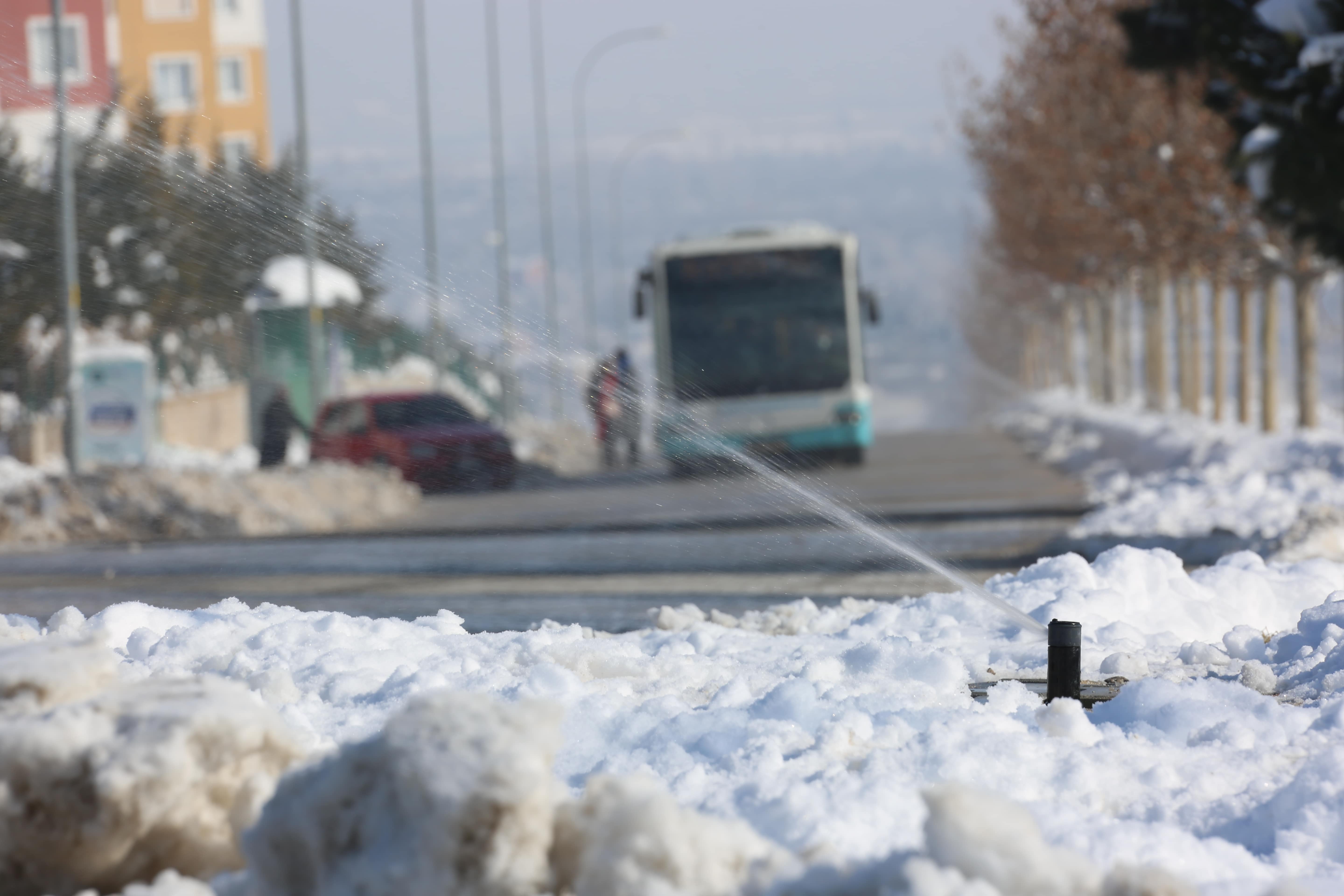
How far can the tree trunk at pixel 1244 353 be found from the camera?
26.8 metres

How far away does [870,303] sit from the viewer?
911 inches

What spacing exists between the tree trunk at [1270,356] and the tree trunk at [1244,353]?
87 cm

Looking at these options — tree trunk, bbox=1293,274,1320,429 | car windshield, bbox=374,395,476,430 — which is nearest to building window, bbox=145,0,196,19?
car windshield, bbox=374,395,476,430

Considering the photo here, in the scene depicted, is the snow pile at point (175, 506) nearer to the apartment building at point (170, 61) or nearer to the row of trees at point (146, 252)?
the row of trees at point (146, 252)

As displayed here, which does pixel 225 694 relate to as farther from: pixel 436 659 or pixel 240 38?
pixel 240 38

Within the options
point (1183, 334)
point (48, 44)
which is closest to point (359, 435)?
point (1183, 334)

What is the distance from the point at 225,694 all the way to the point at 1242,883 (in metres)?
2.41

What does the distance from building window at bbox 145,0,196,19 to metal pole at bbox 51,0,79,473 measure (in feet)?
134

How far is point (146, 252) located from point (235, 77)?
111 feet

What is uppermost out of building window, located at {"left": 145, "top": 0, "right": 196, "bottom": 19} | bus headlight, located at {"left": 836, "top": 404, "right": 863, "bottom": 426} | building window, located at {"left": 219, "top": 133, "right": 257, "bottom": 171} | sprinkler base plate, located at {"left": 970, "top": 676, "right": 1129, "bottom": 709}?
building window, located at {"left": 145, "top": 0, "right": 196, "bottom": 19}

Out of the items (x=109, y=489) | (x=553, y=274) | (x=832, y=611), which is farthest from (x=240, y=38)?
(x=832, y=611)

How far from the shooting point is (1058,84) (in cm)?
3438

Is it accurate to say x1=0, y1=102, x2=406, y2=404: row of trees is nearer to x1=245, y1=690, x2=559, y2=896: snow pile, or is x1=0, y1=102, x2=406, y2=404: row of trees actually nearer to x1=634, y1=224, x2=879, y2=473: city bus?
x1=634, y1=224, x2=879, y2=473: city bus

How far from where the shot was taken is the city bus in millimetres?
23188
